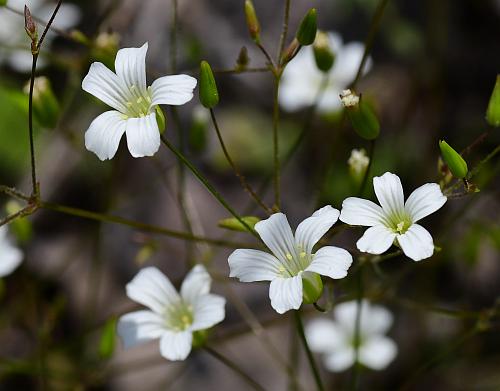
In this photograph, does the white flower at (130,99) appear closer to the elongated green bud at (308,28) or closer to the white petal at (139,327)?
the elongated green bud at (308,28)

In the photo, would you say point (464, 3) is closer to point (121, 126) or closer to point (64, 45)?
point (64, 45)

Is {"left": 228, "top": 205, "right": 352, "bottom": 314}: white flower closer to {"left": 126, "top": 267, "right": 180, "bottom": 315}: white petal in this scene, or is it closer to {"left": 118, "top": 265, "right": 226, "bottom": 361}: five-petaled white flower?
{"left": 118, "top": 265, "right": 226, "bottom": 361}: five-petaled white flower

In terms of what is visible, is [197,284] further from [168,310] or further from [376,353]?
[376,353]

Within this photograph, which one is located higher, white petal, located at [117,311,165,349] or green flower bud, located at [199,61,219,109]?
green flower bud, located at [199,61,219,109]

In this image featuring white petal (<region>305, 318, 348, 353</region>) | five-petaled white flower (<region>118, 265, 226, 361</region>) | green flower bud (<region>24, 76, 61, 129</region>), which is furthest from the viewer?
white petal (<region>305, 318, 348, 353</region>)

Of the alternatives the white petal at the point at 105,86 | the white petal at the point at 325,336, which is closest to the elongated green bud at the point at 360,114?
the white petal at the point at 105,86

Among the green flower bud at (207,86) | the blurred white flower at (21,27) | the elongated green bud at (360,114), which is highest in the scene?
the blurred white flower at (21,27)

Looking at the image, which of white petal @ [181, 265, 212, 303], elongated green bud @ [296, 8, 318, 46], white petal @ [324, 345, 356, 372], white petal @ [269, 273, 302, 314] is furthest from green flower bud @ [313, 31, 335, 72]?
white petal @ [324, 345, 356, 372]

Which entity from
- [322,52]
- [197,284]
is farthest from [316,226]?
[322,52]
